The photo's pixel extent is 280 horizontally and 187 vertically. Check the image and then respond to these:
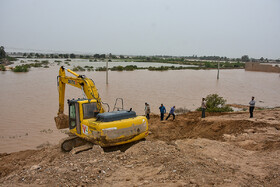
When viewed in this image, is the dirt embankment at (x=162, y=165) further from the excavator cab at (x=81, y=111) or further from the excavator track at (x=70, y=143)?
the excavator cab at (x=81, y=111)

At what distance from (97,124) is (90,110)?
115cm

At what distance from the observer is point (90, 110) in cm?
790

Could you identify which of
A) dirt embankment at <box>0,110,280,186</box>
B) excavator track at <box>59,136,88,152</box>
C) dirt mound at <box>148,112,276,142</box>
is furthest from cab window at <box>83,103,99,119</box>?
dirt mound at <box>148,112,276,142</box>

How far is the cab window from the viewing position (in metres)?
7.78

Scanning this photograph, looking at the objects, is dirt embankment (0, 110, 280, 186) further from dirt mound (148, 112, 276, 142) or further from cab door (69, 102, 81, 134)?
cab door (69, 102, 81, 134)

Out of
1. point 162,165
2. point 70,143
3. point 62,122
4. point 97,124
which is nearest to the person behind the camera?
point 162,165

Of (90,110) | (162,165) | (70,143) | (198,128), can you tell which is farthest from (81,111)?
(198,128)

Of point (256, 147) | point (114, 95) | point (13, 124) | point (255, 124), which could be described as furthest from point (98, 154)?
point (114, 95)

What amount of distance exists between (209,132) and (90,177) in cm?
677

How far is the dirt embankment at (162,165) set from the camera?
5.00 m

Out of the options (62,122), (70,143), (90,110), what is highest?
(90,110)

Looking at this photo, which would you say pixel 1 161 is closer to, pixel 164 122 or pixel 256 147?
pixel 164 122

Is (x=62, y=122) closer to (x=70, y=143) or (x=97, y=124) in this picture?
(x=70, y=143)

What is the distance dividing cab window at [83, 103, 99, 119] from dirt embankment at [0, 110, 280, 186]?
1.24 meters
